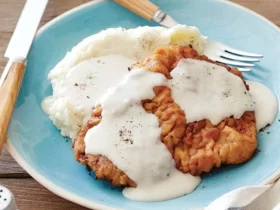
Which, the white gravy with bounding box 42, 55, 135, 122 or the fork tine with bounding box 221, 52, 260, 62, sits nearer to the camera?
the white gravy with bounding box 42, 55, 135, 122

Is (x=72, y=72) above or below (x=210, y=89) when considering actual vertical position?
below

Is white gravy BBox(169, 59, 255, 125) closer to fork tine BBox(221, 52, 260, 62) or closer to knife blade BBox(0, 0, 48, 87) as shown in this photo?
fork tine BBox(221, 52, 260, 62)

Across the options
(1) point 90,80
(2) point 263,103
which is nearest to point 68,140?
(1) point 90,80

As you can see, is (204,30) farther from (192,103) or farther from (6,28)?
(6,28)

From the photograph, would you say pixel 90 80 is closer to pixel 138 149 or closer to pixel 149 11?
pixel 138 149

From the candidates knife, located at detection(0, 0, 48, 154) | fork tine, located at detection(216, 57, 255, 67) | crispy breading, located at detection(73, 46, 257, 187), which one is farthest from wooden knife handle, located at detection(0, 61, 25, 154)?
fork tine, located at detection(216, 57, 255, 67)

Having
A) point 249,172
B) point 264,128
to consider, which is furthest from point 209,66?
point 249,172

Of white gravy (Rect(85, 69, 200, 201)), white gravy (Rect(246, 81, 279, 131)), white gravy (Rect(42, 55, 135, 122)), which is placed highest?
white gravy (Rect(246, 81, 279, 131))
